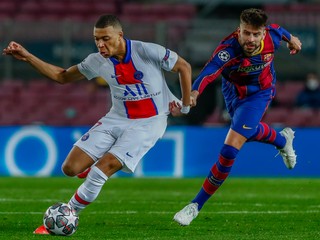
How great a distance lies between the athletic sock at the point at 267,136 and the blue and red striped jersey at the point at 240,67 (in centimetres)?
43

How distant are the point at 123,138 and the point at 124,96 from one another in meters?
0.42

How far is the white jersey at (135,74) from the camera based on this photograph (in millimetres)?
9250

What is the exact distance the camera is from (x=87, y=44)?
823 inches

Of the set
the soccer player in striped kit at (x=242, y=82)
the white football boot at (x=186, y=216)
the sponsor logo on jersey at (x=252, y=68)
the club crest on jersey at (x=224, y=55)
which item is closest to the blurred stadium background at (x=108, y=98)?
the soccer player in striped kit at (x=242, y=82)

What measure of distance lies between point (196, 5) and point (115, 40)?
620 inches

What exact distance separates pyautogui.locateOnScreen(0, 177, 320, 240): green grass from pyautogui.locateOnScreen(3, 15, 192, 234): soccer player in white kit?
0.70m

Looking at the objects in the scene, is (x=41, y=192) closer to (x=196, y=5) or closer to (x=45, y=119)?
(x=45, y=119)

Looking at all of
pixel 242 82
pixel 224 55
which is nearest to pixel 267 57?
pixel 242 82

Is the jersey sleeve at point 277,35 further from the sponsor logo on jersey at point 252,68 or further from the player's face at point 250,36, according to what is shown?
the player's face at point 250,36

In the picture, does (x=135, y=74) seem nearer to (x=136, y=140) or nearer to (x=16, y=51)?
(x=136, y=140)

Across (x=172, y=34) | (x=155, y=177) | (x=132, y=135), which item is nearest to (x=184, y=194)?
(x=155, y=177)

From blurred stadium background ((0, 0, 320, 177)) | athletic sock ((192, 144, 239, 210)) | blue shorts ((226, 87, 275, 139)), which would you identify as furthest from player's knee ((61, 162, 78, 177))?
blurred stadium background ((0, 0, 320, 177))

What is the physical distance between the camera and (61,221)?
8578mm

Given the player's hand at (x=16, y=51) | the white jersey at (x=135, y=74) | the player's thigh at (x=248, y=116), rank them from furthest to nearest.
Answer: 1. the player's thigh at (x=248, y=116)
2. the white jersey at (x=135, y=74)
3. the player's hand at (x=16, y=51)
